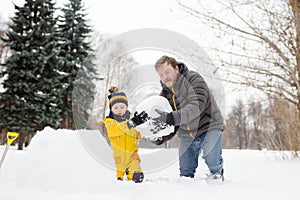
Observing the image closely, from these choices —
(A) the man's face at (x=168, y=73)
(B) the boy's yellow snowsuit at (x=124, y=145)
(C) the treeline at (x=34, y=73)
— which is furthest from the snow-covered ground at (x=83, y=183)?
(C) the treeline at (x=34, y=73)

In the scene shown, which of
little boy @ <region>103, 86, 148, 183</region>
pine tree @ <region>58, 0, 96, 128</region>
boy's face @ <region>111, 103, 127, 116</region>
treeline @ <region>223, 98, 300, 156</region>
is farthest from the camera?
pine tree @ <region>58, 0, 96, 128</region>

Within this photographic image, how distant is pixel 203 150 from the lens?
246cm

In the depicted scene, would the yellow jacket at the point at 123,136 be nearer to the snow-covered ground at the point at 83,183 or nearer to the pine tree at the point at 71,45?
the snow-covered ground at the point at 83,183

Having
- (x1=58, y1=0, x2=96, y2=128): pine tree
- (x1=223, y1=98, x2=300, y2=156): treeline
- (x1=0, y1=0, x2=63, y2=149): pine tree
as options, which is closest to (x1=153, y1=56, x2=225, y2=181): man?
(x1=223, y1=98, x2=300, y2=156): treeline

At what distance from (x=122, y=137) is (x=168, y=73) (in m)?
0.78

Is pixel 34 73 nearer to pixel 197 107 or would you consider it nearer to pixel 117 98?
pixel 117 98

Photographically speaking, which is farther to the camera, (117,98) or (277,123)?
(277,123)

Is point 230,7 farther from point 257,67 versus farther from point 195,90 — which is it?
point 195,90

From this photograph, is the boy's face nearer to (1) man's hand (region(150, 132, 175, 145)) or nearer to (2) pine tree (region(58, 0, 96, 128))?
(1) man's hand (region(150, 132, 175, 145))

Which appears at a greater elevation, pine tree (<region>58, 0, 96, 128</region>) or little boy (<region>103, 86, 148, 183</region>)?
pine tree (<region>58, 0, 96, 128</region>)

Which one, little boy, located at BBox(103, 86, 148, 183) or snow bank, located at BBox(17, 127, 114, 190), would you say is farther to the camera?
little boy, located at BBox(103, 86, 148, 183)

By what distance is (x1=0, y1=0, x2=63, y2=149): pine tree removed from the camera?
11.4 meters

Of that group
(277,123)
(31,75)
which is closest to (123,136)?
(277,123)

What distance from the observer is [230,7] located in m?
4.52
